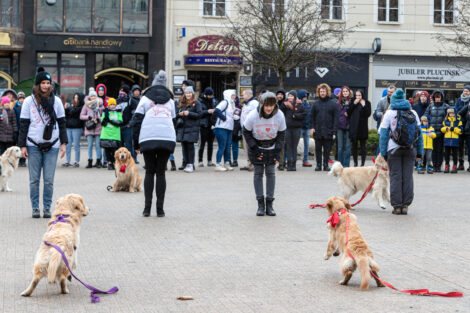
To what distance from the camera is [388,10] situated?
1444 inches

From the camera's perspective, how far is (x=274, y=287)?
680 cm

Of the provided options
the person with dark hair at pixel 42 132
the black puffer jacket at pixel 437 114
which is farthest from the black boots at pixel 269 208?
the black puffer jacket at pixel 437 114

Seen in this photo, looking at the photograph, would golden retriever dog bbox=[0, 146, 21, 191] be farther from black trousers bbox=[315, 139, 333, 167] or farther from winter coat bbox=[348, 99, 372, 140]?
winter coat bbox=[348, 99, 372, 140]

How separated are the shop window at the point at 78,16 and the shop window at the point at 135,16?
5.25ft

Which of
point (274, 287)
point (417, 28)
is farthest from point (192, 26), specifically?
point (274, 287)

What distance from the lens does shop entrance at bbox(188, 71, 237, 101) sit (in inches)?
1379

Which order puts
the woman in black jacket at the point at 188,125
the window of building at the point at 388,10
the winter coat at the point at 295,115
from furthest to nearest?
the window of building at the point at 388,10 → the winter coat at the point at 295,115 → the woman in black jacket at the point at 188,125

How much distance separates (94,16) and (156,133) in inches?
960

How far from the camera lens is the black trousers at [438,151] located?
19891mm

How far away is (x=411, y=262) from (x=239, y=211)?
4.28m

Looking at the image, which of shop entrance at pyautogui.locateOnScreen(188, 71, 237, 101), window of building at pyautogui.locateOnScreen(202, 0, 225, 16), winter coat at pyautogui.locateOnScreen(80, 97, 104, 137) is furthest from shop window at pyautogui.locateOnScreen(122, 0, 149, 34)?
winter coat at pyautogui.locateOnScreen(80, 97, 104, 137)

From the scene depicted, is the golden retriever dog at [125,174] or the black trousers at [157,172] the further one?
the golden retriever dog at [125,174]

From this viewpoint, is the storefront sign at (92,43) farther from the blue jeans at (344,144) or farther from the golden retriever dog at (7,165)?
the golden retriever dog at (7,165)

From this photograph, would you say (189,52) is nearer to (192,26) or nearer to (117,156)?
(192,26)
